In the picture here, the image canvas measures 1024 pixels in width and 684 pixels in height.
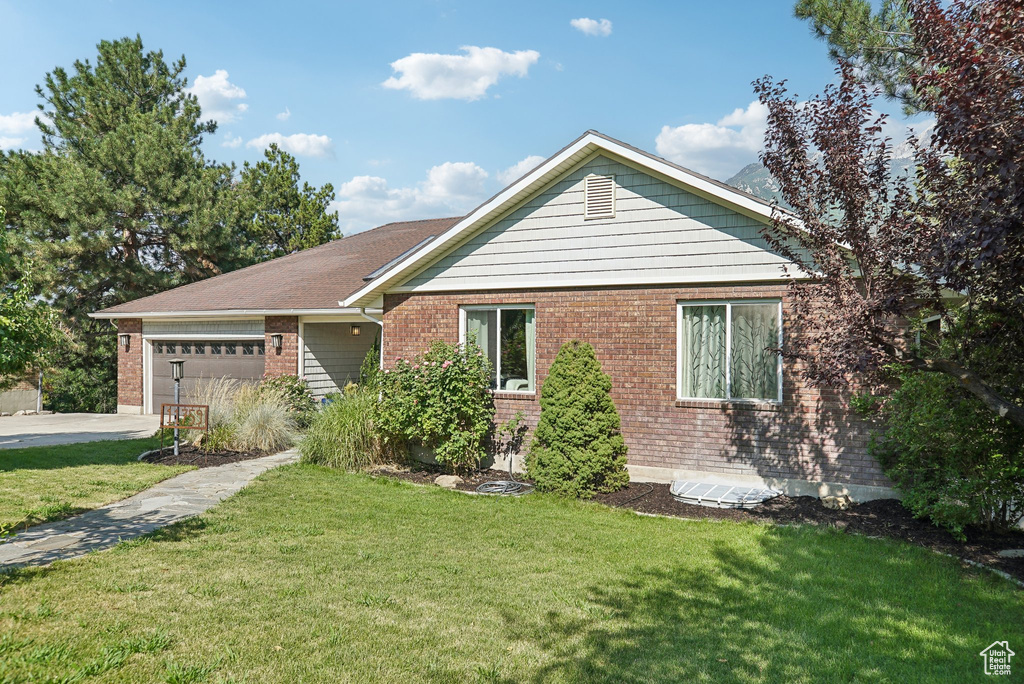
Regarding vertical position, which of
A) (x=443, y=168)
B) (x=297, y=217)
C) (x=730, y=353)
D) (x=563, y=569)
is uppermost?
(x=443, y=168)

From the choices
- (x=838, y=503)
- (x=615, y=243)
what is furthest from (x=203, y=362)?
(x=838, y=503)

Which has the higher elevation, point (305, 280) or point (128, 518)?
point (305, 280)

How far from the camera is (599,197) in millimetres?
10375

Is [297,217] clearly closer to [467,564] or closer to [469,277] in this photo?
[469,277]

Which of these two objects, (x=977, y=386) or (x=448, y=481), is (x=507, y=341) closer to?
(x=448, y=481)

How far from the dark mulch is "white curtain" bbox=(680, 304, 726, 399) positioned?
766 cm

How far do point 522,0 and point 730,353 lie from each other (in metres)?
8.78

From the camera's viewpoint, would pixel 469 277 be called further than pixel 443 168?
No

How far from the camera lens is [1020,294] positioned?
16.8 ft

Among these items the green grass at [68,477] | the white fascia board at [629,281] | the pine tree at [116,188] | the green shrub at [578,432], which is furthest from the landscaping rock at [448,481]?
the pine tree at [116,188]

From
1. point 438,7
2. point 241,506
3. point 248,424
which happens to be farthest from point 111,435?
point 438,7

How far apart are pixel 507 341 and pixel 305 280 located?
26.5 ft

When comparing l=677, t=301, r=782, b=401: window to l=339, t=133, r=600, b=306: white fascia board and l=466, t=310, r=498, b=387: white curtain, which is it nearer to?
l=339, t=133, r=600, b=306: white fascia board

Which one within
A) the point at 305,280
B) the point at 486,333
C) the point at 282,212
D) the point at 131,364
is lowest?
the point at 131,364
